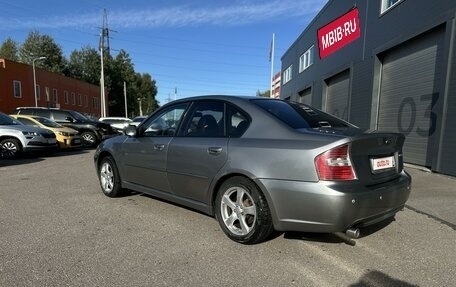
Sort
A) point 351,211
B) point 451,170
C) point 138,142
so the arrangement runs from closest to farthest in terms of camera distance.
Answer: point 351,211, point 138,142, point 451,170

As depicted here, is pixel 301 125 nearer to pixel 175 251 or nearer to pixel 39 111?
pixel 175 251

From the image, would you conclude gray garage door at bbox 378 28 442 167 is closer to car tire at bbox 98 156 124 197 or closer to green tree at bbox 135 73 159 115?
car tire at bbox 98 156 124 197

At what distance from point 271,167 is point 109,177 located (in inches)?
135

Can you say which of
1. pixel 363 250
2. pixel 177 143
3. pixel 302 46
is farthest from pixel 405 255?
pixel 302 46

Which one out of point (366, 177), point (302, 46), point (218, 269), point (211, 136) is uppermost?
point (302, 46)

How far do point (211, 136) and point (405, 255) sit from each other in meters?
2.37

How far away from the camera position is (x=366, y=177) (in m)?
3.63

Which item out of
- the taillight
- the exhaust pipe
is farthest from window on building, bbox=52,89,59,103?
the exhaust pipe

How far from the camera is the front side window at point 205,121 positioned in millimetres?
4496

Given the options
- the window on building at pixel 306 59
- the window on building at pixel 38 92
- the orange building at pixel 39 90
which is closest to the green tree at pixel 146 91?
the orange building at pixel 39 90

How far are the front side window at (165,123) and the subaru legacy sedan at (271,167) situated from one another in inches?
0.7

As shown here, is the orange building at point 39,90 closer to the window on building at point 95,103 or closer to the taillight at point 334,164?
the window on building at point 95,103

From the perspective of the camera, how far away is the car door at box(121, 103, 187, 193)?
5031 mm

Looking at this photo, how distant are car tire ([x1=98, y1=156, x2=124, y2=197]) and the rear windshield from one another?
2.77m
